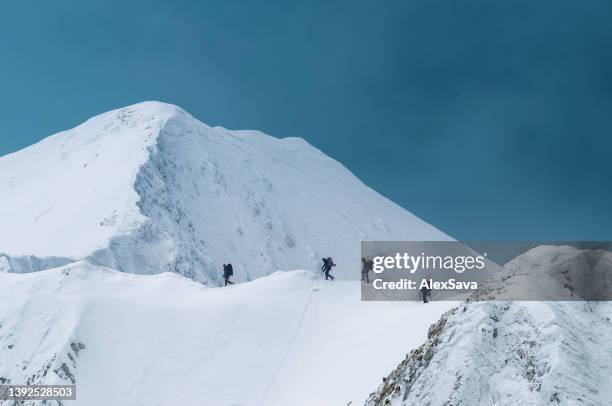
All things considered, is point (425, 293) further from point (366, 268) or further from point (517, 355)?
point (517, 355)

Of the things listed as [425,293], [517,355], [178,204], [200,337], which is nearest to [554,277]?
[517,355]

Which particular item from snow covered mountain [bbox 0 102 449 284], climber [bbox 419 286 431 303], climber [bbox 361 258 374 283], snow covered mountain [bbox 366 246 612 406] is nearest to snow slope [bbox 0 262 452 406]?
climber [bbox 361 258 374 283]

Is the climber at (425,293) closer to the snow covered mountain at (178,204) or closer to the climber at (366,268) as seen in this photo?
the climber at (366,268)

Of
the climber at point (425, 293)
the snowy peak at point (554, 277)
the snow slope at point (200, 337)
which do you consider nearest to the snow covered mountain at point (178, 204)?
the snow slope at point (200, 337)

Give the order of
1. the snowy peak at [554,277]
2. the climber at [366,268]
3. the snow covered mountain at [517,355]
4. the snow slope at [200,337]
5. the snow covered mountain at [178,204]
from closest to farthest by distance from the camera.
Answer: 1. the snow covered mountain at [517,355]
2. the snowy peak at [554,277]
3. the snow slope at [200,337]
4. the climber at [366,268]
5. the snow covered mountain at [178,204]

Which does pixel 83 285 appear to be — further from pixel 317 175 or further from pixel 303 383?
pixel 317 175

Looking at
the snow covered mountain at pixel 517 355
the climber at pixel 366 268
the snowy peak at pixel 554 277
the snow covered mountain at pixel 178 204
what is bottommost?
the snow covered mountain at pixel 517 355

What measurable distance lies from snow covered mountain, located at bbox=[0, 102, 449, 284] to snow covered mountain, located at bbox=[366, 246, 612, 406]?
96.6ft

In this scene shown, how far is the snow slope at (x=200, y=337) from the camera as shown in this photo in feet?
74.1

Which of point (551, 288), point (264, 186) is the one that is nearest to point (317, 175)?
point (264, 186)

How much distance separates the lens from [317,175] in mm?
84750

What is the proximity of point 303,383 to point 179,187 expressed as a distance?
39.5 metres

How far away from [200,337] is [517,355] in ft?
48.4

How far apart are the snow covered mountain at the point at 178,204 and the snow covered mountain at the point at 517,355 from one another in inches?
1159
